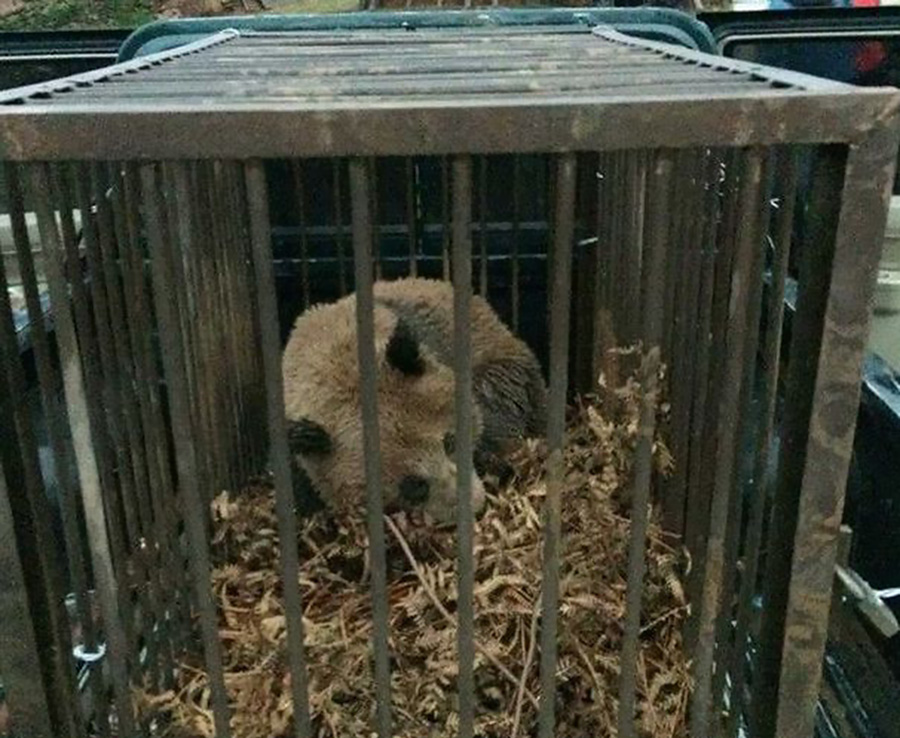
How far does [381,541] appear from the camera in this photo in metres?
1.26

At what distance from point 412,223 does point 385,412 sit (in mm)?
740

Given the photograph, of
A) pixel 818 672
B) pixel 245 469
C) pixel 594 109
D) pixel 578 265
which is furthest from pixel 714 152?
pixel 245 469

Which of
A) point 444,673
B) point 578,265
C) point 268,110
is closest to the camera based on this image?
point 268,110

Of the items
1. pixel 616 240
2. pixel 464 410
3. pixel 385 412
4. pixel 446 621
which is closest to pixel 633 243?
pixel 616 240

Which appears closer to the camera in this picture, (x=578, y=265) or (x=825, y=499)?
(x=825, y=499)

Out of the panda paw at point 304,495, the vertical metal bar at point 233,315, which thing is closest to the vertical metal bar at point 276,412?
the panda paw at point 304,495

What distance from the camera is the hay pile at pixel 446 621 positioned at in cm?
169

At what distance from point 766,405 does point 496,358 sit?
122 cm

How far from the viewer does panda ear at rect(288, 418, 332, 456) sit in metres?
2.14

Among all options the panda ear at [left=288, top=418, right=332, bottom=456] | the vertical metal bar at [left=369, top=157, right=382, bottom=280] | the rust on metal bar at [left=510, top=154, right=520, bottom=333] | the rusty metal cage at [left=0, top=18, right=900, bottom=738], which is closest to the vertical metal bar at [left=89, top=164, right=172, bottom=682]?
the rusty metal cage at [left=0, top=18, right=900, bottom=738]

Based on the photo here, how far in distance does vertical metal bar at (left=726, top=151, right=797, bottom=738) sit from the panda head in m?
0.75

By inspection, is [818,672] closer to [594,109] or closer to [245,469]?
[594,109]

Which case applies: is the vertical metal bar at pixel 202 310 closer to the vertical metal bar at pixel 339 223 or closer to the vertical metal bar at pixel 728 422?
the vertical metal bar at pixel 339 223

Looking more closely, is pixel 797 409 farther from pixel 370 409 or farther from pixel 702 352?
pixel 370 409
